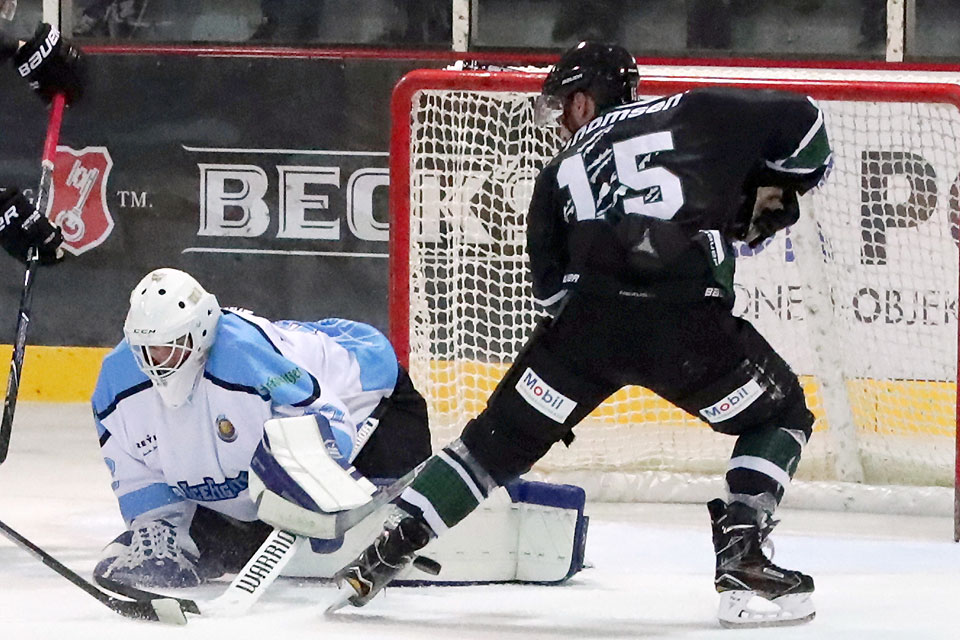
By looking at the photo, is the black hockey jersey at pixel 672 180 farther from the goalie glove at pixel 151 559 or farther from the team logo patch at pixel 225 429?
the goalie glove at pixel 151 559

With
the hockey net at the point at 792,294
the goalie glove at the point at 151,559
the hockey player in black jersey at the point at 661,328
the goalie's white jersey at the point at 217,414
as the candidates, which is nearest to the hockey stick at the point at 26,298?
the hockey net at the point at 792,294

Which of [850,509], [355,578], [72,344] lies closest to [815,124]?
[355,578]

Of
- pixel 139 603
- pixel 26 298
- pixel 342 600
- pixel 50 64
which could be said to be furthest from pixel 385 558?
pixel 50 64

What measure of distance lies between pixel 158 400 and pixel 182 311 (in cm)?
24

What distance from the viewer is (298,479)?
118 inches

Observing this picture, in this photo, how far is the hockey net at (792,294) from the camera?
14.0 feet

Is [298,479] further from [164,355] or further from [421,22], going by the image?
[421,22]

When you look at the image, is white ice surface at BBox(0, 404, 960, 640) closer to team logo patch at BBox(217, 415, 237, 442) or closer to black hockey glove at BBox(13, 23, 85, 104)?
team logo patch at BBox(217, 415, 237, 442)

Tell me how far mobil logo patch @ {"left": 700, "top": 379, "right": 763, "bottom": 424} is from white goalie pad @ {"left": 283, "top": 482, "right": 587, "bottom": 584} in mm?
532

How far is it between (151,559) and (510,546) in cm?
68

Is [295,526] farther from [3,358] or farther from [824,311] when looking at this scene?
[3,358]

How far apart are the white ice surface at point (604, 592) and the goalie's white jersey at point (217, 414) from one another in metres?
0.20

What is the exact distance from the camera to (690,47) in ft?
18.5

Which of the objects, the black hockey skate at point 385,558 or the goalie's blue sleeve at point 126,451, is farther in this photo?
the goalie's blue sleeve at point 126,451
